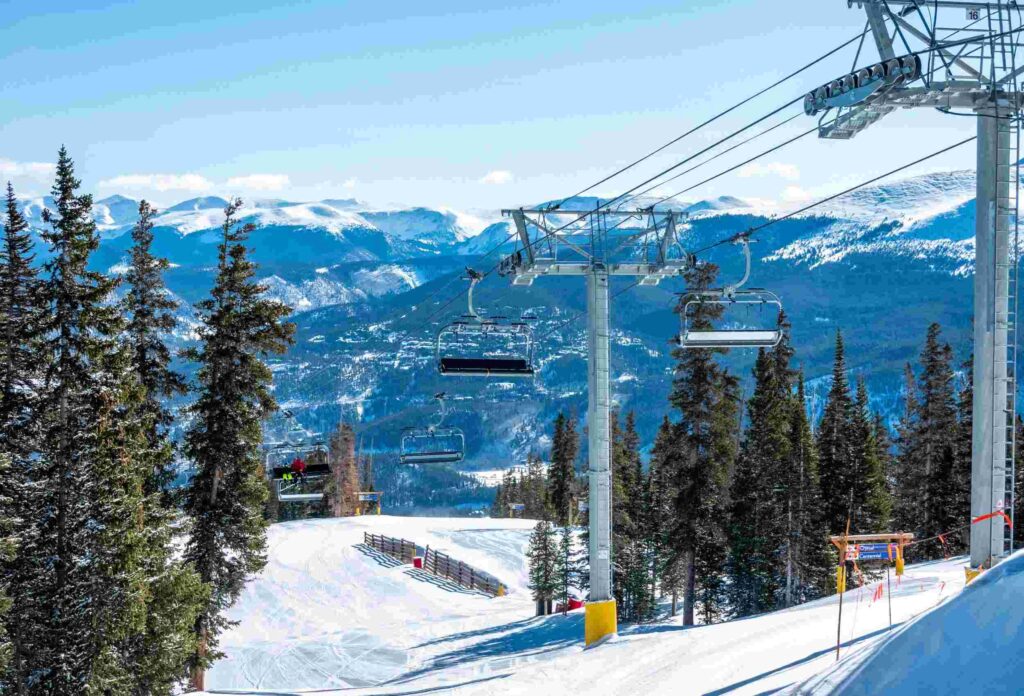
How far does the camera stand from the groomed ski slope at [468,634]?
805 inches

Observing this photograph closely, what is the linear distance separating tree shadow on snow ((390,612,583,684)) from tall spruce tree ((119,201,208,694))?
463 inches

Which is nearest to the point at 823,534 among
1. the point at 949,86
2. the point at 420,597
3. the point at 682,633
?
the point at 420,597

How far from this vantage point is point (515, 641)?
1879 inches

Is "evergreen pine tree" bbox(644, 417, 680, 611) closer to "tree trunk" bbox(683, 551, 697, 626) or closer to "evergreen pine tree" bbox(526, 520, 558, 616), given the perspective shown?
"evergreen pine tree" bbox(526, 520, 558, 616)

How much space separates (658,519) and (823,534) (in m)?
9.92

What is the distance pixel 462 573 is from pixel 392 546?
615 cm

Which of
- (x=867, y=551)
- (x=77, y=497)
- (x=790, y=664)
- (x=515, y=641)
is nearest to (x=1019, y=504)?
(x=515, y=641)

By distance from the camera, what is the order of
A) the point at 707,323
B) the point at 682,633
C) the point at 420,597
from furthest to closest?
the point at 420,597
the point at 707,323
the point at 682,633

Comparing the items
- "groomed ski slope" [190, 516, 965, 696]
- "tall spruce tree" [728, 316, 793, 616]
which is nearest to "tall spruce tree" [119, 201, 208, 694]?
"groomed ski slope" [190, 516, 965, 696]

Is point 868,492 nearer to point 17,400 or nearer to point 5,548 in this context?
point 17,400

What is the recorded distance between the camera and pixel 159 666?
2952 centimetres

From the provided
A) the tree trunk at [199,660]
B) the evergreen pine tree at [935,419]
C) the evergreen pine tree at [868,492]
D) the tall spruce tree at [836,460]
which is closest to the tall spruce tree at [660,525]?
the tall spruce tree at [836,460]

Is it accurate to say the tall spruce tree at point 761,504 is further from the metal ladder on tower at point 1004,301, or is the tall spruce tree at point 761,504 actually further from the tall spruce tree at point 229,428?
the metal ladder on tower at point 1004,301

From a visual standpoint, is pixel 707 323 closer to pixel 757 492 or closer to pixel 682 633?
pixel 757 492
